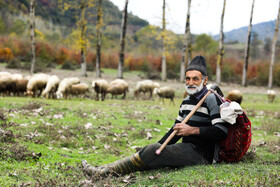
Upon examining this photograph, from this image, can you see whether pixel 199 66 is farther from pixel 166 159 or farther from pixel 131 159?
pixel 131 159

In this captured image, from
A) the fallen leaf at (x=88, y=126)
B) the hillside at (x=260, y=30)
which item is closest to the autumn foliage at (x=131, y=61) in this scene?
the hillside at (x=260, y=30)

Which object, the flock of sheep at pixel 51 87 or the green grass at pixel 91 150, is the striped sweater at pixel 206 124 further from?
the flock of sheep at pixel 51 87

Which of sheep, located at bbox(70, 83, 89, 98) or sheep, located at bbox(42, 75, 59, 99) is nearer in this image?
sheep, located at bbox(42, 75, 59, 99)

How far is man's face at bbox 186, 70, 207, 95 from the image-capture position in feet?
13.1

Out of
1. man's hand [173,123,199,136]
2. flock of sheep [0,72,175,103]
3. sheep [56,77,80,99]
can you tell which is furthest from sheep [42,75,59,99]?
man's hand [173,123,199,136]

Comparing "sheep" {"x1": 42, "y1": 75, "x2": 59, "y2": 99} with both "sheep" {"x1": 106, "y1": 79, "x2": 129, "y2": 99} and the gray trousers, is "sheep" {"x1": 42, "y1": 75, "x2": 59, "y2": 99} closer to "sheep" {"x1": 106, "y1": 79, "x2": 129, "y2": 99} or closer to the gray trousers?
"sheep" {"x1": 106, "y1": 79, "x2": 129, "y2": 99}

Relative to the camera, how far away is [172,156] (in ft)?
Answer: 12.6

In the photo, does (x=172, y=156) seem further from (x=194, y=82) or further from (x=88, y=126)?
(x=88, y=126)

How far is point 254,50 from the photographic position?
72312 mm

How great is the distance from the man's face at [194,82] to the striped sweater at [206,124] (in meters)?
0.13

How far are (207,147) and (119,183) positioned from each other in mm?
1383

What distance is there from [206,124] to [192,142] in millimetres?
348

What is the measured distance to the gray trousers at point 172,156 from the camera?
12.5ft

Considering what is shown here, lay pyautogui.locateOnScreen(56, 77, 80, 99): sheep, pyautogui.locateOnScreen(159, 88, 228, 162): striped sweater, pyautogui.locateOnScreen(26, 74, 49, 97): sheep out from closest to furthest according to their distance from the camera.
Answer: pyautogui.locateOnScreen(159, 88, 228, 162): striped sweater → pyautogui.locateOnScreen(26, 74, 49, 97): sheep → pyautogui.locateOnScreen(56, 77, 80, 99): sheep
